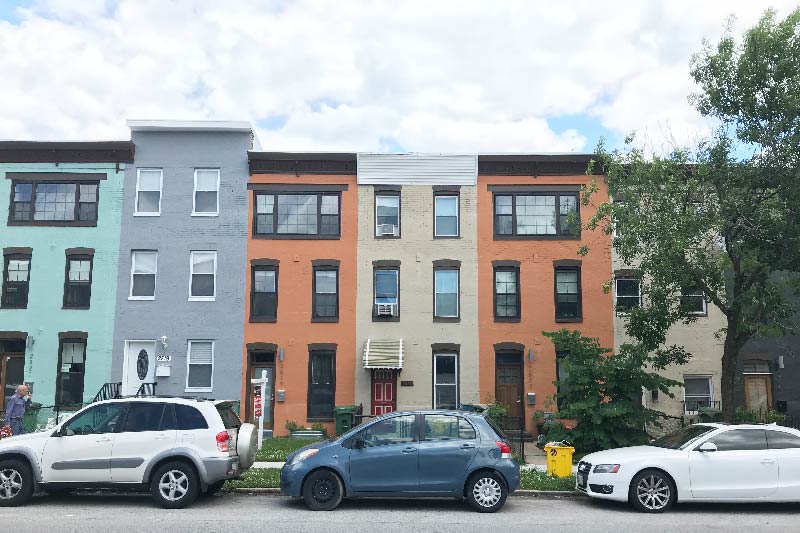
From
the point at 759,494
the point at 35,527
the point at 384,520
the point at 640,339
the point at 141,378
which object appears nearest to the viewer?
the point at 35,527

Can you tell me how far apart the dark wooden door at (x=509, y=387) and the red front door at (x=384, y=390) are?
328 cm

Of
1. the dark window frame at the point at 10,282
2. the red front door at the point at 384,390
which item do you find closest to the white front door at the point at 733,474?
the red front door at the point at 384,390

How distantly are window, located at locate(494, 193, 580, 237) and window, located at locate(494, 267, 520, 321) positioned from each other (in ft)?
4.20

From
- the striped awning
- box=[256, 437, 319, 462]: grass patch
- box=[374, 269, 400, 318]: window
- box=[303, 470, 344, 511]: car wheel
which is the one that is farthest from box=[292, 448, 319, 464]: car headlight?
box=[374, 269, 400, 318]: window

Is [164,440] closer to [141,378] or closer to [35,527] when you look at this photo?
[35,527]

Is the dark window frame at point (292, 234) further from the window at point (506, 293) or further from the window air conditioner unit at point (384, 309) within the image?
the window at point (506, 293)

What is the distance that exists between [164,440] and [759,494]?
9757mm

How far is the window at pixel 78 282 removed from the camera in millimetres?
23641

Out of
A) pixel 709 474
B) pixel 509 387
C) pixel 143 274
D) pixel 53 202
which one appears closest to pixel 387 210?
pixel 509 387

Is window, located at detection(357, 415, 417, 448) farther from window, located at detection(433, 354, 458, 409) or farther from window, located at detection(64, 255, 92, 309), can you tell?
window, located at detection(64, 255, 92, 309)

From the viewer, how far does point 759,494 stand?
39.1 ft

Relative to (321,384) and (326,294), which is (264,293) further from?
(321,384)

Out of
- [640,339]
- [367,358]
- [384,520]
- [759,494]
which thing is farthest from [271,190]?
[759,494]

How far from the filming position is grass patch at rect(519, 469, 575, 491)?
541 inches
